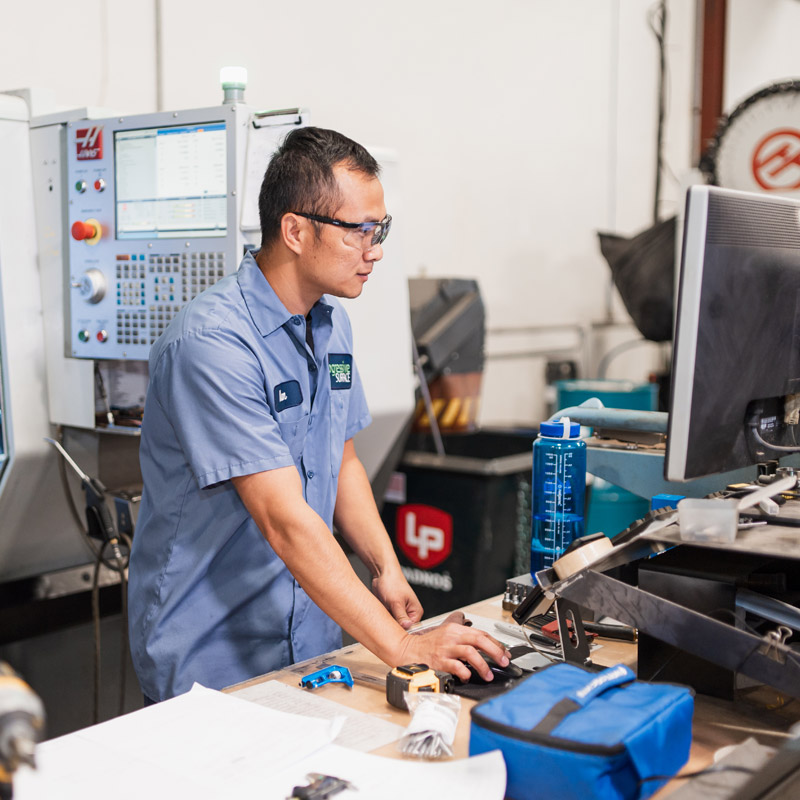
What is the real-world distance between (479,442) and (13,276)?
1.76 m

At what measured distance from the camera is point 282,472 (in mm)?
1364

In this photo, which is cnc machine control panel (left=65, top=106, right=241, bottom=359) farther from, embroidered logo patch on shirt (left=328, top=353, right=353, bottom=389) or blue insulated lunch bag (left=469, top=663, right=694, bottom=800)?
blue insulated lunch bag (left=469, top=663, right=694, bottom=800)

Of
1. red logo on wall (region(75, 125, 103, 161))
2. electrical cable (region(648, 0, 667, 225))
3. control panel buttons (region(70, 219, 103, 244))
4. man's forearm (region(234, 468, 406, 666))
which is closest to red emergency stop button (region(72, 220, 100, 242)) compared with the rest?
control panel buttons (region(70, 219, 103, 244))

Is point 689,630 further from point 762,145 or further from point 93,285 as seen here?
point 762,145

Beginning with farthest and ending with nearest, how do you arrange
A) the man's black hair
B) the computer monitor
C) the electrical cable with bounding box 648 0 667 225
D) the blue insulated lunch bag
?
1. the electrical cable with bounding box 648 0 667 225
2. the man's black hair
3. the computer monitor
4. the blue insulated lunch bag

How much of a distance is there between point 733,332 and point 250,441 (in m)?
0.67

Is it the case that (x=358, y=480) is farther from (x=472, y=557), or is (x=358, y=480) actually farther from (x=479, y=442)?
(x=479, y=442)

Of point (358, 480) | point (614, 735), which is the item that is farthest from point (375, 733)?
point (358, 480)

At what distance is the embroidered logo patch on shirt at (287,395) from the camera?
1479mm

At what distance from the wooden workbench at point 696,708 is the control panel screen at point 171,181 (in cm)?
88

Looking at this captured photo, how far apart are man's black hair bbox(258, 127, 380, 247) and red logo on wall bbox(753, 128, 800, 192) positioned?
272cm

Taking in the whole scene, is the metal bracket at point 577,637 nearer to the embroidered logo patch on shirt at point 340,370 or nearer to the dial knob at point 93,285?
the embroidered logo patch on shirt at point 340,370

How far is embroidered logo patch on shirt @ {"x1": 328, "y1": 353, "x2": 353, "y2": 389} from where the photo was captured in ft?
5.41

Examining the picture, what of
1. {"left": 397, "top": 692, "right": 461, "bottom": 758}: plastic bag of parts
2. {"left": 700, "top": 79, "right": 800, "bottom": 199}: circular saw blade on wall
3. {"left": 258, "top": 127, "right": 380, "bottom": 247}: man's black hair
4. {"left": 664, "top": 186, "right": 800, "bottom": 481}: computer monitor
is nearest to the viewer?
{"left": 397, "top": 692, "right": 461, "bottom": 758}: plastic bag of parts
